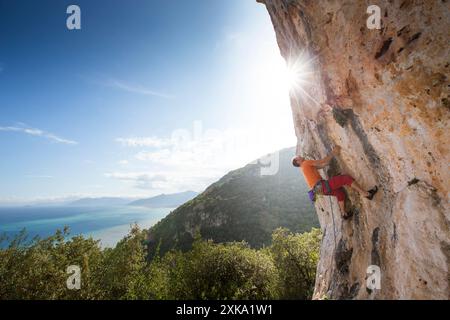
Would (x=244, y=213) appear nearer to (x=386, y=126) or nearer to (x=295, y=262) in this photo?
(x=295, y=262)

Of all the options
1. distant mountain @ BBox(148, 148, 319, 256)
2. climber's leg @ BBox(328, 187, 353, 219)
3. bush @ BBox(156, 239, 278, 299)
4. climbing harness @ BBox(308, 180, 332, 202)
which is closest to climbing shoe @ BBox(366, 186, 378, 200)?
climbing harness @ BBox(308, 180, 332, 202)

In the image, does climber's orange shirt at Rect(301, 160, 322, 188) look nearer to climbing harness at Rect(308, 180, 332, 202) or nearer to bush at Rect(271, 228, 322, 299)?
climbing harness at Rect(308, 180, 332, 202)

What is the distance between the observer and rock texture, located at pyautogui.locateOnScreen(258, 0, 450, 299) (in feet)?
21.4

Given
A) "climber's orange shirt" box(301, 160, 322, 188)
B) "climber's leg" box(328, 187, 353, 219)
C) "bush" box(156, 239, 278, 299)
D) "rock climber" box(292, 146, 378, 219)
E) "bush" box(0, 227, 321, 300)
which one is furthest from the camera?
"bush" box(156, 239, 278, 299)

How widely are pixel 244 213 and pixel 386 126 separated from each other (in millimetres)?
74201

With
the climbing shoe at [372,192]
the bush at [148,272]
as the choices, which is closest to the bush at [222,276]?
the bush at [148,272]

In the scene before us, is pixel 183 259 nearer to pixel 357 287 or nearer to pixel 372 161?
pixel 357 287

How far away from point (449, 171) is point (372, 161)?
112 inches

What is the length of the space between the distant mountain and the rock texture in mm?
52803

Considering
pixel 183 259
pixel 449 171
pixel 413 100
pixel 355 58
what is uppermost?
pixel 355 58

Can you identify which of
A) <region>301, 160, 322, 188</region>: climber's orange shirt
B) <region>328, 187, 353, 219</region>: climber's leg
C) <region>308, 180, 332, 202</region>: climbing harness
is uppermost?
<region>301, 160, 322, 188</region>: climber's orange shirt

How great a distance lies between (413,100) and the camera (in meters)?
7.02

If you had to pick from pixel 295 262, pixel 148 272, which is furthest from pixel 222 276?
pixel 295 262
